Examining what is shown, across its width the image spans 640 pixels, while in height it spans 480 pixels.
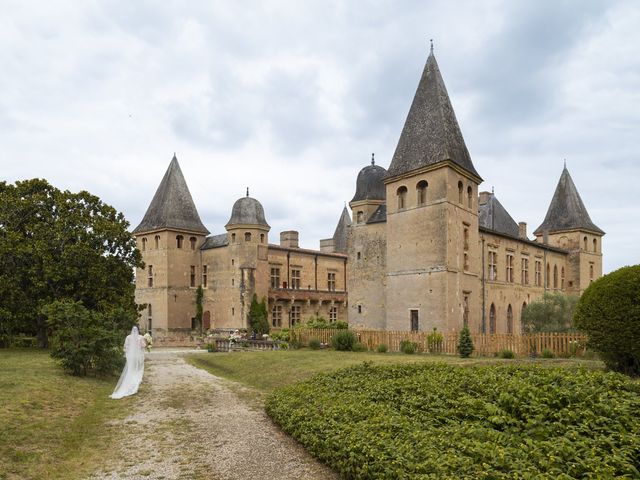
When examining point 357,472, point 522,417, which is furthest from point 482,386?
point 357,472

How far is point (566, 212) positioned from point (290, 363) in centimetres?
3814

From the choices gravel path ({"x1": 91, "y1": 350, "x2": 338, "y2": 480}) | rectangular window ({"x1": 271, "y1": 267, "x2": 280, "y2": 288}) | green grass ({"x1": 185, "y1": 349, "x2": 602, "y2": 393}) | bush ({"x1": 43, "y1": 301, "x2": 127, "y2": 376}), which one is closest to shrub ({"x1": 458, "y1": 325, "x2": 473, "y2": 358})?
green grass ({"x1": 185, "y1": 349, "x2": 602, "y2": 393})

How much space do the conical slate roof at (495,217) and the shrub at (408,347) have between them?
22.6 metres

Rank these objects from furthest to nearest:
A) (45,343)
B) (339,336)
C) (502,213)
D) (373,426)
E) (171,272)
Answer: (502,213), (171,272), (45,343), (339,336), (373,426)

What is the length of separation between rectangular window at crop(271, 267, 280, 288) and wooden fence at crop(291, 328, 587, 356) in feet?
55.1

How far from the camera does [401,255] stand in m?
30.3

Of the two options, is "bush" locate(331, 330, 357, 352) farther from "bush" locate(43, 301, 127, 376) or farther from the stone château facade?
"bush" locate(43, 301, 127, 376)

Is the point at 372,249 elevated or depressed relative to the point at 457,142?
depressed

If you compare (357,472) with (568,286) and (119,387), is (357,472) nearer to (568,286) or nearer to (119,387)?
(119,387)

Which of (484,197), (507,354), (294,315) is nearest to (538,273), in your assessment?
(484,197)

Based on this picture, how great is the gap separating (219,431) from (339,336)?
16556mm

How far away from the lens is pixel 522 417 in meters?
8.09

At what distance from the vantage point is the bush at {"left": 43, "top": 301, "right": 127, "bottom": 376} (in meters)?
17.9

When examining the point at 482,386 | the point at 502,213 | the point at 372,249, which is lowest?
the point at 482,386
